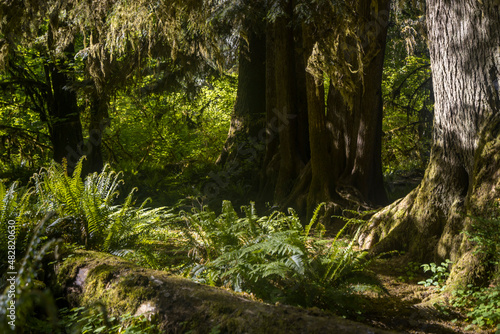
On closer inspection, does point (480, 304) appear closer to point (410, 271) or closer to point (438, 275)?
point (438, 275)

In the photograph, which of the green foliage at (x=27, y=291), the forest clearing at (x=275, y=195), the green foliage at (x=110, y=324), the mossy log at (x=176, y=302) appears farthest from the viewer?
the forest clearing at (x=275, y=195)

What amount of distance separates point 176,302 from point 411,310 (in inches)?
75.9

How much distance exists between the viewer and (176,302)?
2658 millimetres

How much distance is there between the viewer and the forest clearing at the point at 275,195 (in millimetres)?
2934

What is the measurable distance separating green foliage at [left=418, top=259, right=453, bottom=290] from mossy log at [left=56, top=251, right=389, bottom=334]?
1873 millimetres

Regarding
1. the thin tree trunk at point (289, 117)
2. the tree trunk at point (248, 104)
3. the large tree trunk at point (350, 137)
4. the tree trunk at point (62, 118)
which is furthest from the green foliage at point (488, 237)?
the tree trunk at point (62, 118)

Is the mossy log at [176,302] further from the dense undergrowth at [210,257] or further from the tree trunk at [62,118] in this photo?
the tree trunk at [62,118]

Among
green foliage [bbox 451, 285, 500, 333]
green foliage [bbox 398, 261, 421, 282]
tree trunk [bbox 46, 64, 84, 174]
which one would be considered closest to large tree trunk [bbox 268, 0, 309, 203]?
green foliage [bbox 398, 261, 421, 282]

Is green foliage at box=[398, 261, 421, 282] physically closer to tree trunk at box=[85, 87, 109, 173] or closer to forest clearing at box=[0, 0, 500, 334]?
forest clearing at box=[0, 0, 500, 334]

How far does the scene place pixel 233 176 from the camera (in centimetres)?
932

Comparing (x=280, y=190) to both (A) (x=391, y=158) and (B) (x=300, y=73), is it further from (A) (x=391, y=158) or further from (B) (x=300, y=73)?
(A) (x=391, y=158)

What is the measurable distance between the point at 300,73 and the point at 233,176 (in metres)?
2.66

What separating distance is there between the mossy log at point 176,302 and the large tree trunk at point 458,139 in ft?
6.57

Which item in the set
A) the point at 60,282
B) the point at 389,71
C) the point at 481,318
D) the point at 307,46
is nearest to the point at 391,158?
the point at 389,71
